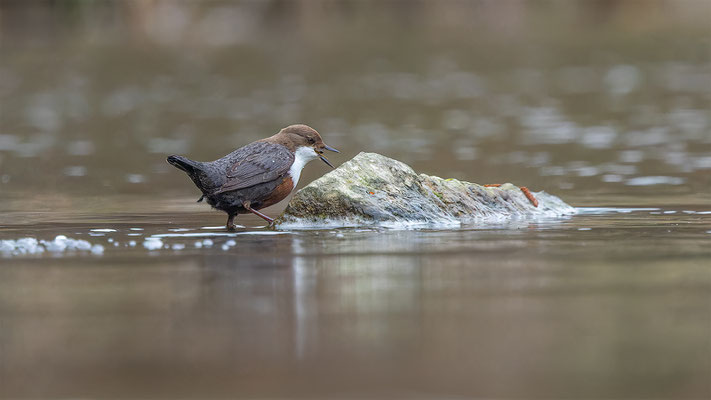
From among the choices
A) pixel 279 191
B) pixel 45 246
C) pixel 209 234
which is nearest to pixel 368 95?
pixel 279 191

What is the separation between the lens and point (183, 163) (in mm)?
7871

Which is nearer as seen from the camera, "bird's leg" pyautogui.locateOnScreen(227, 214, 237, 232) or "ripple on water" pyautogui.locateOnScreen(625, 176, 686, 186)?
"bird's leg" pyautogui.locateOnScreen(227, 214, 237, 232)

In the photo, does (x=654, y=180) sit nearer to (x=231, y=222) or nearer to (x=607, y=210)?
(x=607, y=210)

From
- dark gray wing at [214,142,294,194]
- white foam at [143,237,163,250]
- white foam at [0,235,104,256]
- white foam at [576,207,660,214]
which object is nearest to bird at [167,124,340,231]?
dark gray wing at [214,142,294,194]

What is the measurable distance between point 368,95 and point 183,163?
1454cm

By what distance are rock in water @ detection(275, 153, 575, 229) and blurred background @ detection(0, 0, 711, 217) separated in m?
1.49

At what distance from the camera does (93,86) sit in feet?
79.4

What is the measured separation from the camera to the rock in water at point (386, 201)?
8422 mm

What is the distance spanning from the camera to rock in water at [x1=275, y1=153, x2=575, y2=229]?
27.6 feet

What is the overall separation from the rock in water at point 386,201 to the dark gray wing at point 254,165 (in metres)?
0.29

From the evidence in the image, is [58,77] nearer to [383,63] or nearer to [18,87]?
[18,87]

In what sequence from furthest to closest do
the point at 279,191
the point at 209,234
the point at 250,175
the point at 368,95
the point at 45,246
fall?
the point at 368,95 → the point at 279,191 → the point at 250,175 → the point at 209,234 → the point at 45,246

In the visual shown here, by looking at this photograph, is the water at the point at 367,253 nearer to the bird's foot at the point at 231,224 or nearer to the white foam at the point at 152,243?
the white foam at the point at 152,243

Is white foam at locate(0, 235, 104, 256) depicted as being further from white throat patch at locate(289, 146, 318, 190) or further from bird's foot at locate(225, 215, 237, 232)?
white throat patch at locate(289, 146, 318, 190)
